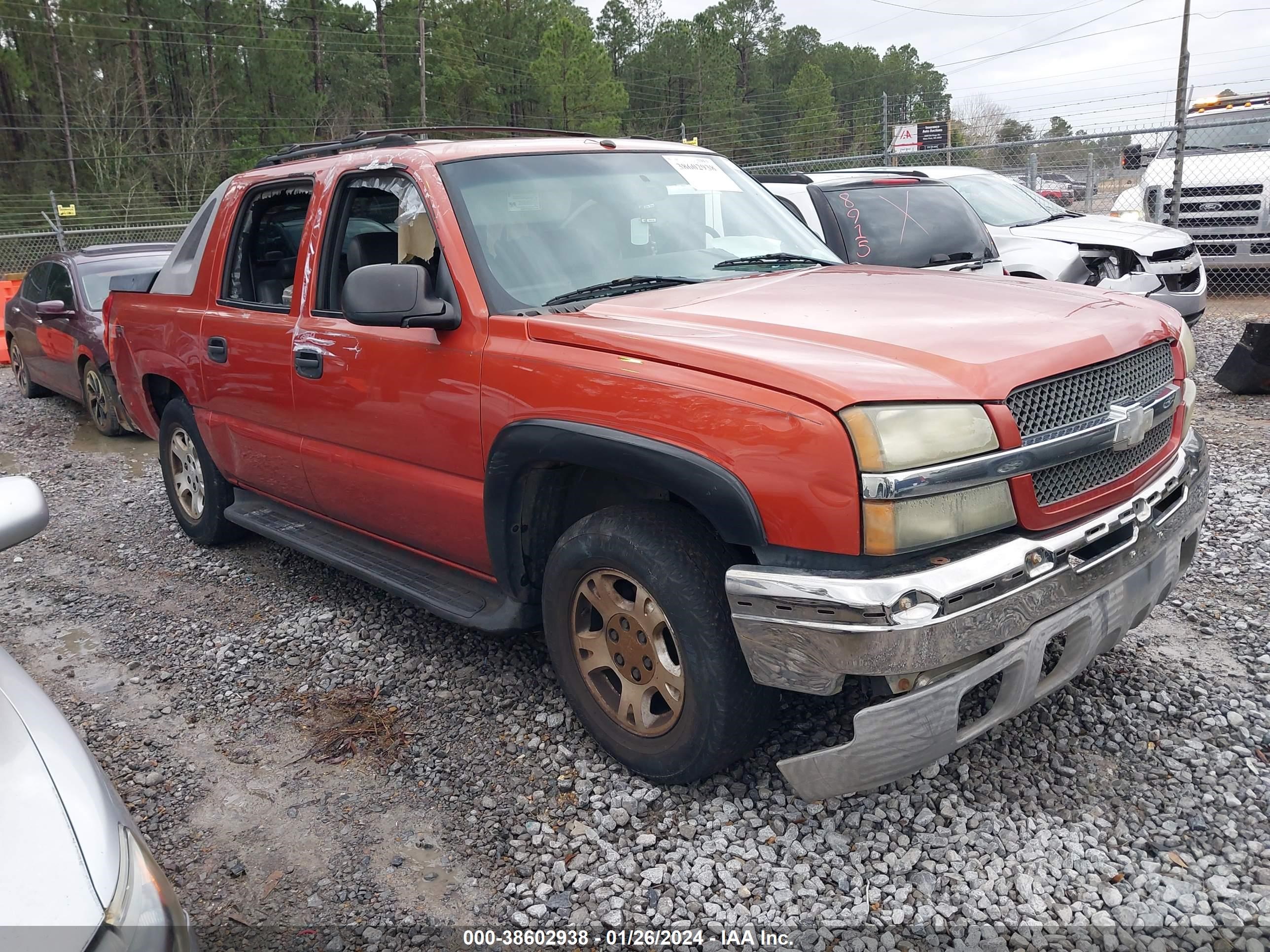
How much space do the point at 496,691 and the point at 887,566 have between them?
74.0 inches

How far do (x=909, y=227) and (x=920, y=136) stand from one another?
26.9 meters

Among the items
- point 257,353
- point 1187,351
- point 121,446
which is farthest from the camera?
point 121,446

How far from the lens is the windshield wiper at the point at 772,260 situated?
3742 millimetres

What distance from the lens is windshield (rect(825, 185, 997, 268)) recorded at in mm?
7070

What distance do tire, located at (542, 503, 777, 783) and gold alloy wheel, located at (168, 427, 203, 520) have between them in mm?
3078

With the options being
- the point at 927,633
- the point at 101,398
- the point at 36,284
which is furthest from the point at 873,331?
the point at 36,284

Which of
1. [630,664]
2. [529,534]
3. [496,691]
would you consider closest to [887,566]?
[630,664]

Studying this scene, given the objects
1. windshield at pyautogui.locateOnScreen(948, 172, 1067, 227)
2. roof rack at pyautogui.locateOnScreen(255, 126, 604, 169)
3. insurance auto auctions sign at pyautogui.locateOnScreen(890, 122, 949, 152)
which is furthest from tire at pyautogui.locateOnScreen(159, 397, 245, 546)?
insurance auto auctions sign at pyautogui.locateOnScreen(890, 122, 949, 152)

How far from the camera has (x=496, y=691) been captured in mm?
3736

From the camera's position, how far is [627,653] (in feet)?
9.84

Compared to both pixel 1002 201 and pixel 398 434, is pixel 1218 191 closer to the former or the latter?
pixel 1002 201

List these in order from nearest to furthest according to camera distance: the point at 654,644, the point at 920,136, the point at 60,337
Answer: the point at 654,644
the point at 60,337
the point at 920,136

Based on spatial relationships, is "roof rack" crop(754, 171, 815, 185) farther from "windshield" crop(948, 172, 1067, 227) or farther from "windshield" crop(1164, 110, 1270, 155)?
"windshield" crop(1164, 110, 1270, 155)

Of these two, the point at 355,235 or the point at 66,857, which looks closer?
the point at 66,857
